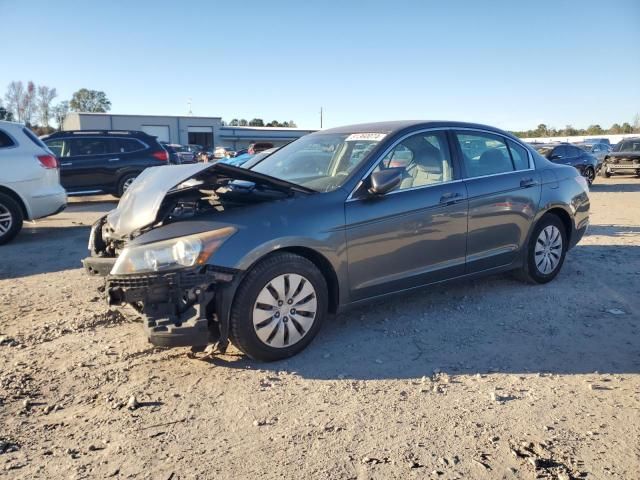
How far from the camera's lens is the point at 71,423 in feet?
9.86

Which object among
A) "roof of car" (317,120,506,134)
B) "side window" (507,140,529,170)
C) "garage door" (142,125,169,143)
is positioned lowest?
"side window" (507,140,529,170)

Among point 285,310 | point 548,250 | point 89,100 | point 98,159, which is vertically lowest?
point 285,310

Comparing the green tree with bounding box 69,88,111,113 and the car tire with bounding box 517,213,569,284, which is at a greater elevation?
the green tree with bounding box 69,88,111,113

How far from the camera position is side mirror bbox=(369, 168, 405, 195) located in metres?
4.01

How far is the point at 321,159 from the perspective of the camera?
4.80 m

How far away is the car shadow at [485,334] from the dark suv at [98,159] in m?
9.80

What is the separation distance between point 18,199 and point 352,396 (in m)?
6.83

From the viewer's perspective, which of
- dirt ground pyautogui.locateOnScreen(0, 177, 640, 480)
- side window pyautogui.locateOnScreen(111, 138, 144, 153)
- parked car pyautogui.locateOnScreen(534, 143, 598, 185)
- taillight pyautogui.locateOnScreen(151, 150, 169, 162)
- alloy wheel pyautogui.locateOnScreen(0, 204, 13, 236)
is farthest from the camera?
parked car pyautogui.locateOnScreen(534, 143, 598, 185)

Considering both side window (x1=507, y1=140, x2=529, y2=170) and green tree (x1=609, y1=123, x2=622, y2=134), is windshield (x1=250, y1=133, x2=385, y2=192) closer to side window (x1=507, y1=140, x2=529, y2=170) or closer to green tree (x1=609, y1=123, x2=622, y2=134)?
side window (x1=507, y1=140, x2=529, y2=170)

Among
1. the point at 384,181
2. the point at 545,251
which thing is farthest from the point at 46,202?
the point at 545,251

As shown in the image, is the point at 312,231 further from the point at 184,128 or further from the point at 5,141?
the point at 184,128

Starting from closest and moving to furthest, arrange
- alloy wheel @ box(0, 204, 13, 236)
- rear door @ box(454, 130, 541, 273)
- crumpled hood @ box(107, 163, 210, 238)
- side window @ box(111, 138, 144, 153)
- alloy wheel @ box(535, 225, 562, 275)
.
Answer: crumpled hood @ box(107, 163, 210, 238) → rear door @ box(454, 130, 541, 273) → alloy wheel @ box(535, 225, 562, 275) → alloy wheel @ box(0, 204, 13, 236) → side window @ box(111, 138, 144, 153)

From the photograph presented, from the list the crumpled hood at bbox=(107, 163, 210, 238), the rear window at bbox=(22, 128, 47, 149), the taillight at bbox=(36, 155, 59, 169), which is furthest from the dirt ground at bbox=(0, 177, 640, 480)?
the rear window at bbox=(22, 128, 47, 149)

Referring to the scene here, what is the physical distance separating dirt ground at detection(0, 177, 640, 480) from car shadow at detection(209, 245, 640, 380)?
2 cm
